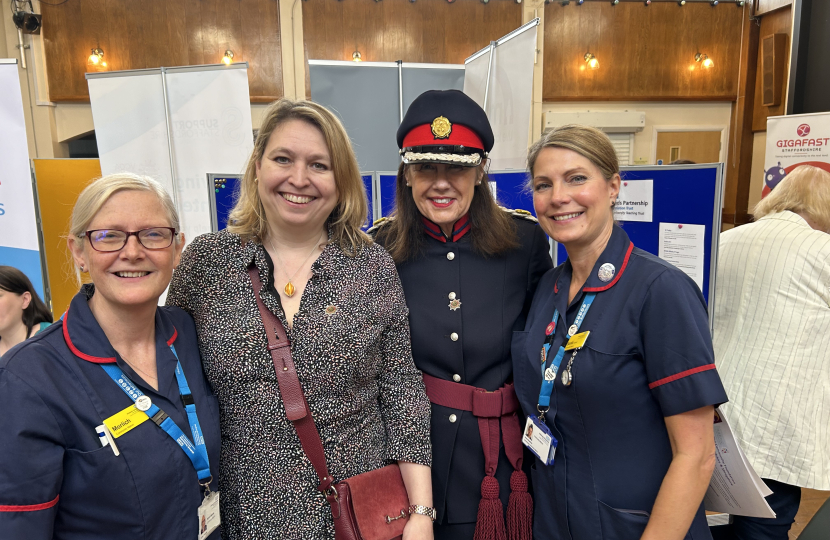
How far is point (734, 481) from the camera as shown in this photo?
1.44m

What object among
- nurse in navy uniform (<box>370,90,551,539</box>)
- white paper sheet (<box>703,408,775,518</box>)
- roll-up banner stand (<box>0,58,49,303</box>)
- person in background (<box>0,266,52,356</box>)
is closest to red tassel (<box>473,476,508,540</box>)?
nurse in navy uniform (<box>370,90,551,539</box>)

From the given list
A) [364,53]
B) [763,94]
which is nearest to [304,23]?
[364,53]

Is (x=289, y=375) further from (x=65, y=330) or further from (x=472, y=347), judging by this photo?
(x=472, y=347)

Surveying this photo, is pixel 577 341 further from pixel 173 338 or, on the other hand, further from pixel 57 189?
pixel 57 189

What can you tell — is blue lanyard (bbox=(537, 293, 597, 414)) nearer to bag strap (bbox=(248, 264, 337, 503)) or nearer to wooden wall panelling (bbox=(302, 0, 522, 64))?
bag strap (bbox=(248, 264, 337, 503))

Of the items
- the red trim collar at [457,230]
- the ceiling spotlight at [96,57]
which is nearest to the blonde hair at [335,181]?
the red trim collar at [457,230]

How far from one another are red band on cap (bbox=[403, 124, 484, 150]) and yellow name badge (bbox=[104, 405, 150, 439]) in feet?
3.59

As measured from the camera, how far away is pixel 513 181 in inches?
138

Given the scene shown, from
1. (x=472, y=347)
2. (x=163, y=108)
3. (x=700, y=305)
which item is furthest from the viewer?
(x=163, y=108)

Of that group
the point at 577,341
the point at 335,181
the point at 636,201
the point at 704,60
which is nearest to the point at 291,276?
the point at 335,181

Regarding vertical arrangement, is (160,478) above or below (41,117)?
below

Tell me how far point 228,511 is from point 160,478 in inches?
11.8

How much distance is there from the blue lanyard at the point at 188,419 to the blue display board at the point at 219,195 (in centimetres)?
215

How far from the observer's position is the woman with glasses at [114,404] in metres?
0.97
